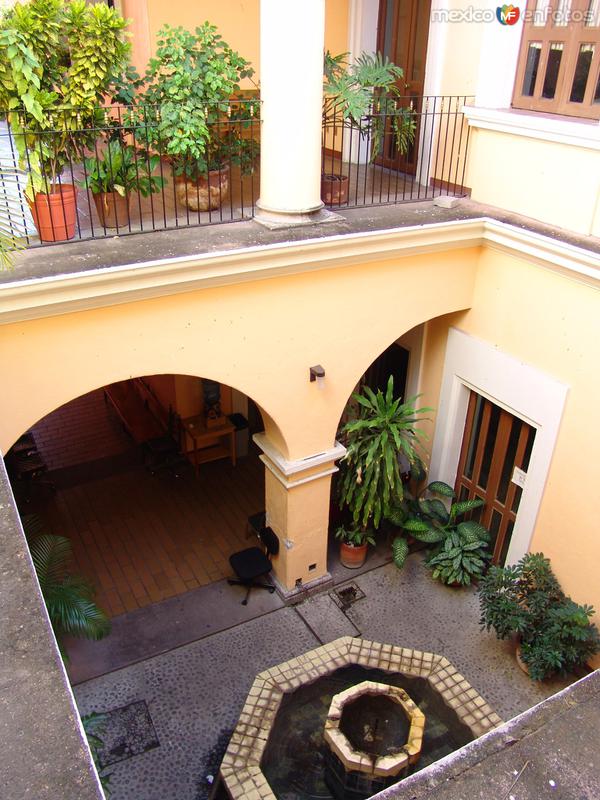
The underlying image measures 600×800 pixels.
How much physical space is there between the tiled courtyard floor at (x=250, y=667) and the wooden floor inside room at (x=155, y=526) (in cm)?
127

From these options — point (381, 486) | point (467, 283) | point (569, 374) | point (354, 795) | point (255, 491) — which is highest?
point (467, 283)

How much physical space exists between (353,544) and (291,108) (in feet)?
19.1

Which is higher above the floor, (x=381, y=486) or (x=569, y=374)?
(x=569, y=374)

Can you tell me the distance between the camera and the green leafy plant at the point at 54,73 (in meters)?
6.06

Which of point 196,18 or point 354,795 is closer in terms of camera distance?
point 354,795

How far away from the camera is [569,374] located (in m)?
7.69

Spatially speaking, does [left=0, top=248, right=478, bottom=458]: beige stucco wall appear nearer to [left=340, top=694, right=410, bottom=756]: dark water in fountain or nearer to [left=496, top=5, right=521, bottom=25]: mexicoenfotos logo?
[left=496, top=5, right=521, bottom=25]: mexicoenfotos logo

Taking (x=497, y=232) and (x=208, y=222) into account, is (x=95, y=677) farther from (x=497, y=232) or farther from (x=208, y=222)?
(x=497, y=232)

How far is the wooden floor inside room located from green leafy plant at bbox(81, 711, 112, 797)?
1.97 metres

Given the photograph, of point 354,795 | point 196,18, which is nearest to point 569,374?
point 354,795

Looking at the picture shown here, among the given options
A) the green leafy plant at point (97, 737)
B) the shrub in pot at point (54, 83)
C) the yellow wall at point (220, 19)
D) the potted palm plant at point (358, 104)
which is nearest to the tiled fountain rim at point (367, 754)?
the green leafy plant at point (97, 737)

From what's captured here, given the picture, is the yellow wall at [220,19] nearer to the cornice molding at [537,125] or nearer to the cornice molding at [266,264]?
the cornice molding at [537,125]

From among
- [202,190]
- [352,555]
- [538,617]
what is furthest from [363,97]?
[538,617]

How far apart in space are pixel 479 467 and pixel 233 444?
463 centimetres
